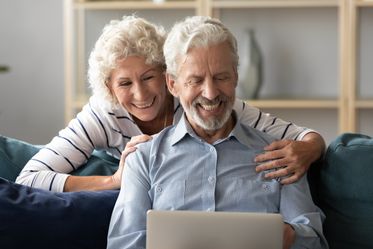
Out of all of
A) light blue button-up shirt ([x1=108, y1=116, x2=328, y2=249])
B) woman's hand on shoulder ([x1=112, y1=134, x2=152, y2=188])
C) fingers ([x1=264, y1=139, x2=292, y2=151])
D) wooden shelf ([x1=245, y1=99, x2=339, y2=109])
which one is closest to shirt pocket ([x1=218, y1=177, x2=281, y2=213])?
light blue button-up shirt ([x1=108, y1=116, x2=328, y2=249])

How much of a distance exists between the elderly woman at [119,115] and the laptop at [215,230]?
587 millimetres

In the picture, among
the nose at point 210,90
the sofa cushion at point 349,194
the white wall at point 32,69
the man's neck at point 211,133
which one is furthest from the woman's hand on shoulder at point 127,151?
the white wall at point 32,69

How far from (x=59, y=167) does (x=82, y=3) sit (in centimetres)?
220

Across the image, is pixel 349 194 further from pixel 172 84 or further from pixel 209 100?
pixel 172 84

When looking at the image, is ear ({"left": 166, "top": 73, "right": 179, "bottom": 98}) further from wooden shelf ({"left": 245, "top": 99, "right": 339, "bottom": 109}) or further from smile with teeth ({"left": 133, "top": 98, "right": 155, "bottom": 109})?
wooden shelf ({"left": 245, "top": 99, "right": 339, "bottom": 109})

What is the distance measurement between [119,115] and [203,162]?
19.6 inches

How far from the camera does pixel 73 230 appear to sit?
2377 mm

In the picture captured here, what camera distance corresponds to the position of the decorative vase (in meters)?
4.68

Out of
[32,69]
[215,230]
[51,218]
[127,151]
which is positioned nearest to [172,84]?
[127,151]

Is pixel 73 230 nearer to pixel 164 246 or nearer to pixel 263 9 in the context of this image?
pixel 164 246

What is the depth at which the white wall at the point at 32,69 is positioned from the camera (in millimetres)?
4945

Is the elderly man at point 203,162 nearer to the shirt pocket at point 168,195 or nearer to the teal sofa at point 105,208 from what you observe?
the shirt pocket at point 168,195

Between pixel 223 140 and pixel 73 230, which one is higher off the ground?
pixel 223 140

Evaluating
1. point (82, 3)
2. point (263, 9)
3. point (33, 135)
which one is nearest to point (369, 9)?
point (263, 9)
